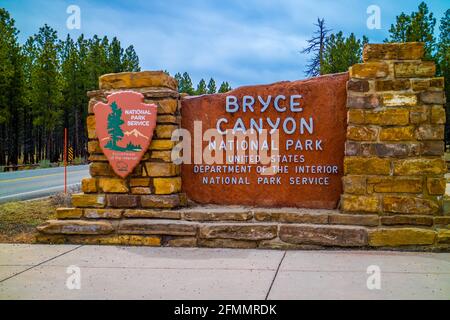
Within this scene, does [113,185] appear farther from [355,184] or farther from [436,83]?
[436,83]

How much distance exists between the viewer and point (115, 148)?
6.12 metres

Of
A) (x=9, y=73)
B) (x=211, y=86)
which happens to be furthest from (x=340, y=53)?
(x=211, y=86)

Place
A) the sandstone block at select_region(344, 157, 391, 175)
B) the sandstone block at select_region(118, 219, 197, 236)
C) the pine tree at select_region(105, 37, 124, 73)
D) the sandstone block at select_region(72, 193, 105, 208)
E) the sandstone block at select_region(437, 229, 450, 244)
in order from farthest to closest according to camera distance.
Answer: the pine tree at select_region(105, 37, 124, 73) → the sandstone block at select_region(72, 193, 105, 208) → the sandstone block at select_region(118, 219, 197, 236) → the sandstone block at select_region(344, 157, 391, 175) → the sandstone block at select_region(437, 229, 450, 244)

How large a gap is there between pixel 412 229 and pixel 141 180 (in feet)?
11.3

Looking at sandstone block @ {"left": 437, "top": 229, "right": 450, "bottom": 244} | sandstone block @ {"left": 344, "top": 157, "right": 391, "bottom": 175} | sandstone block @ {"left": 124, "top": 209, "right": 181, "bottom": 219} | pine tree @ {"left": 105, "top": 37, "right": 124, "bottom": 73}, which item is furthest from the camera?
pine tree @ {"left": 105, "top": 37, "right": 124, "bottom": 73}

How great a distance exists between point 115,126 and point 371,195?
11.2 feet

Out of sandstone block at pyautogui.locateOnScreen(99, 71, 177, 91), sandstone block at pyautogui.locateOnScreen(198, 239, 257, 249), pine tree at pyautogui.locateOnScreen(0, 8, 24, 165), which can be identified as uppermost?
pine tree at pyautogui.locateOnScreen(0, 8, 24, 165)

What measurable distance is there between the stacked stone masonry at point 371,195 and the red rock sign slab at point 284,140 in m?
0.31

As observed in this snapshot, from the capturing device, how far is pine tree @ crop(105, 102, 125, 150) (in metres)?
6.11

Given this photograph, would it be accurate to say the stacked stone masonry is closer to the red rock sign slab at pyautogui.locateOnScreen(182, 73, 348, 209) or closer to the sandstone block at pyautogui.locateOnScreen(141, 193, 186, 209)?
the sandstone block at pyautogui.locateOnScreen(141, 193, 186, 209)

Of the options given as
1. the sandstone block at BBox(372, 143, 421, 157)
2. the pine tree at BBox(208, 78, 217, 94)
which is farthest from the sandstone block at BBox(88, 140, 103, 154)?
the pine tree at BBox(208, 78, 217, 94)

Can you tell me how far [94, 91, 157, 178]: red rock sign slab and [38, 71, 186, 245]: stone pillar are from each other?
0.10m

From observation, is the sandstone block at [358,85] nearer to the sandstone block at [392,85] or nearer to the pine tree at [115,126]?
the sandstone block at [392,85]

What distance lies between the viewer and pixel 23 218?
836 centimetres
